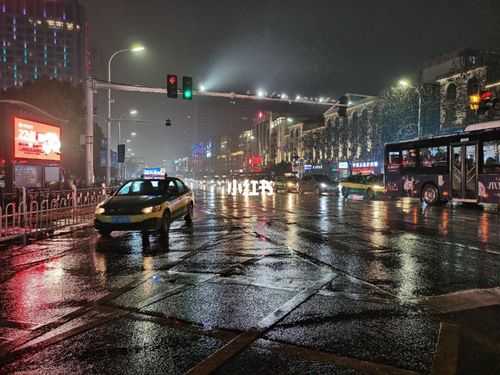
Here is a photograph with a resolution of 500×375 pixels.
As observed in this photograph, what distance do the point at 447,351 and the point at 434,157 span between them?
1955cm

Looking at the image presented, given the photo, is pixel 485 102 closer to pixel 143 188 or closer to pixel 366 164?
pixel 143 188

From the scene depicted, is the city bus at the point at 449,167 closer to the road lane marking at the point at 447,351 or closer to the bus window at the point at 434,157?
the bus window at the point at 434,157

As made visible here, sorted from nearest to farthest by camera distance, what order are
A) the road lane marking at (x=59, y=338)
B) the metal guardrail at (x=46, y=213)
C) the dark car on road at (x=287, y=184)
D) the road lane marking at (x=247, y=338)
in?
the road lane marking at (x=247, y=338), the road lane marking at (x=59, y=338), the metal guardrail at (x=46, y=213), the dark car on road at (x=287, y=184)

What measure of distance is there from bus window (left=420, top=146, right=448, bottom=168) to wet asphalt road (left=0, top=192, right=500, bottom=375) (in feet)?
38.3

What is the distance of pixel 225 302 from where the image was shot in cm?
563

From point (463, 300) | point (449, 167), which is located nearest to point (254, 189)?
point (449, 167)

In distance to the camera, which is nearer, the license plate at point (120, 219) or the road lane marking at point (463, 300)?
the road lane marking at point (463, 300)

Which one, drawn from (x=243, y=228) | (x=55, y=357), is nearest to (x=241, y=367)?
(x=55, y=357)

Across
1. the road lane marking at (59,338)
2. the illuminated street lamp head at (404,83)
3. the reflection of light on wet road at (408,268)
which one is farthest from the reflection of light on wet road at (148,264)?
the illuminated street lamp head at (404,83)

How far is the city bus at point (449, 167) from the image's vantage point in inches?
727

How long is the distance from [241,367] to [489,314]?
3.24 meters

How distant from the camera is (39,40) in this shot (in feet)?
502

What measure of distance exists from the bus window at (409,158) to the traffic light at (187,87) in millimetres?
12367

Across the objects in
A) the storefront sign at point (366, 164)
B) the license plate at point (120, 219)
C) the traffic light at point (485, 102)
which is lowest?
the license plate at point (120, 219)
